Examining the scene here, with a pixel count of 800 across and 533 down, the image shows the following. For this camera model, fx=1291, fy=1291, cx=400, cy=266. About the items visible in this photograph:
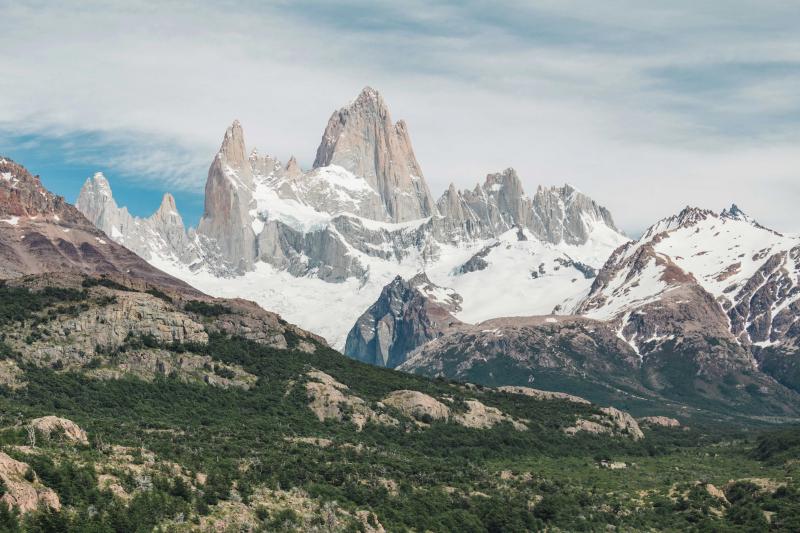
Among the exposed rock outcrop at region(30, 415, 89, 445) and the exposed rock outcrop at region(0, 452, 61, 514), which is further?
the exposed rock outcrop at region(30, 415, 89, 445)

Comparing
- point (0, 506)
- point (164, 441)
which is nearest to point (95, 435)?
point (164, 441)

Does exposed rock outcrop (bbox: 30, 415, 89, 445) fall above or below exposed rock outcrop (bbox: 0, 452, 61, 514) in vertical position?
above

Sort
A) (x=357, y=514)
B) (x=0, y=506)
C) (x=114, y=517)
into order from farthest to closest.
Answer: (x=357, y=514) → (x=114, y=517) → (x=0, y=506)

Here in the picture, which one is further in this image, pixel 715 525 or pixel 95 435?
pixel 715 525

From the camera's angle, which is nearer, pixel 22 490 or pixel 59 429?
pixel 22 490

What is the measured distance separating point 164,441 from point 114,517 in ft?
170

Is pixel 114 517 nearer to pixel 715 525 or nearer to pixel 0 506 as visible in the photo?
pixel 0 506

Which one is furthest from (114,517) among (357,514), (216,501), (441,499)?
(441,499)

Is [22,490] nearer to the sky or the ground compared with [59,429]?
nearer to the ground

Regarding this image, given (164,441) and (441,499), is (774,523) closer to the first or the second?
(441,499)

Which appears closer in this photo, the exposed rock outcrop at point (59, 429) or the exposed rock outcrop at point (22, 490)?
the exposed rock outcrop at point (22, 490)

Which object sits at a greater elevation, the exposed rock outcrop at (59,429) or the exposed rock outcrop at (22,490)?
the exposed rock outcrop at (59,429)

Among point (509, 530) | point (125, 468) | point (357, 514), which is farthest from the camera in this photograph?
point (509, 530)

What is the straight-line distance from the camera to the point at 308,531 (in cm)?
16088
